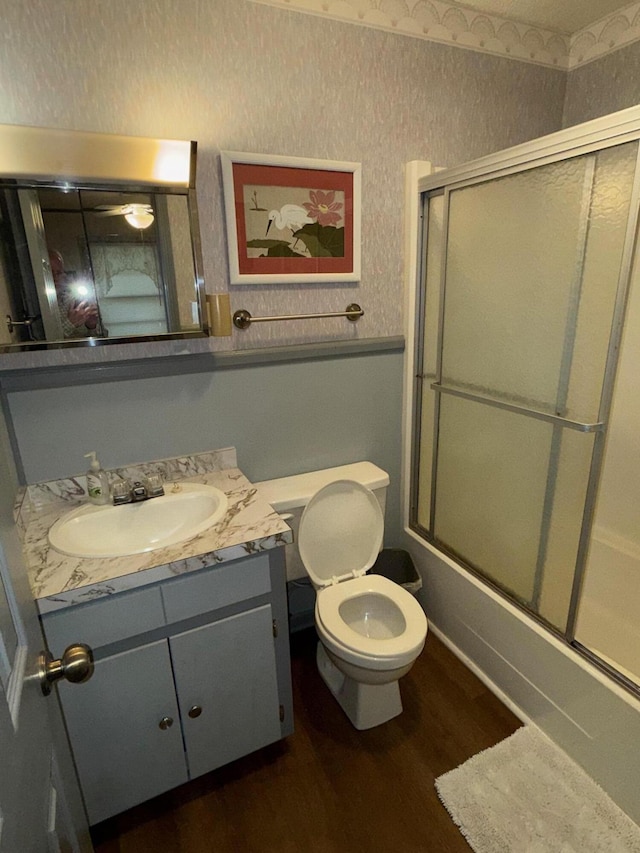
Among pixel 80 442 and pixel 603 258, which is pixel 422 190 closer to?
pixel 603 258

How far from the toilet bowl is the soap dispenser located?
70 cm

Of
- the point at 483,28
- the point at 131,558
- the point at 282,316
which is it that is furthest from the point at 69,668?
the point at 483,28

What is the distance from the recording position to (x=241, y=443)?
1.84m

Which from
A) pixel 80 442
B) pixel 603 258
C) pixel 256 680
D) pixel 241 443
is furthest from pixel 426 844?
pixel 603 258

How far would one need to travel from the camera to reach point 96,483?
154cm

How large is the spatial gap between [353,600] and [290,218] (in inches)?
57.1

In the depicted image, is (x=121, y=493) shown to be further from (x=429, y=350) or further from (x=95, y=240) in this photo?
(x=429, y=350)

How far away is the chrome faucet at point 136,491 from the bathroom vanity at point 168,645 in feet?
0.54

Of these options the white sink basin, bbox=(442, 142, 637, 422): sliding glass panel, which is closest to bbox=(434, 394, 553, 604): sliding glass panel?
bbox=(442, 142, 637, 422): sliding glass panel

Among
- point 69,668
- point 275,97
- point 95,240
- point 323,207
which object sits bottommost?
point 69,668

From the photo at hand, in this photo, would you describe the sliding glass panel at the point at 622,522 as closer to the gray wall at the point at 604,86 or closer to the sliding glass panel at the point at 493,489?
the sliding glass panel at the point at 493,489

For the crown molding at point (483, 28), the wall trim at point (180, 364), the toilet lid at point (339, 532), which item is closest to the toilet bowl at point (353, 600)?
the toilet lid at point (339, 532)

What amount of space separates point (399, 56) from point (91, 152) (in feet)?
3.86

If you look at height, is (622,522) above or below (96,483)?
below
